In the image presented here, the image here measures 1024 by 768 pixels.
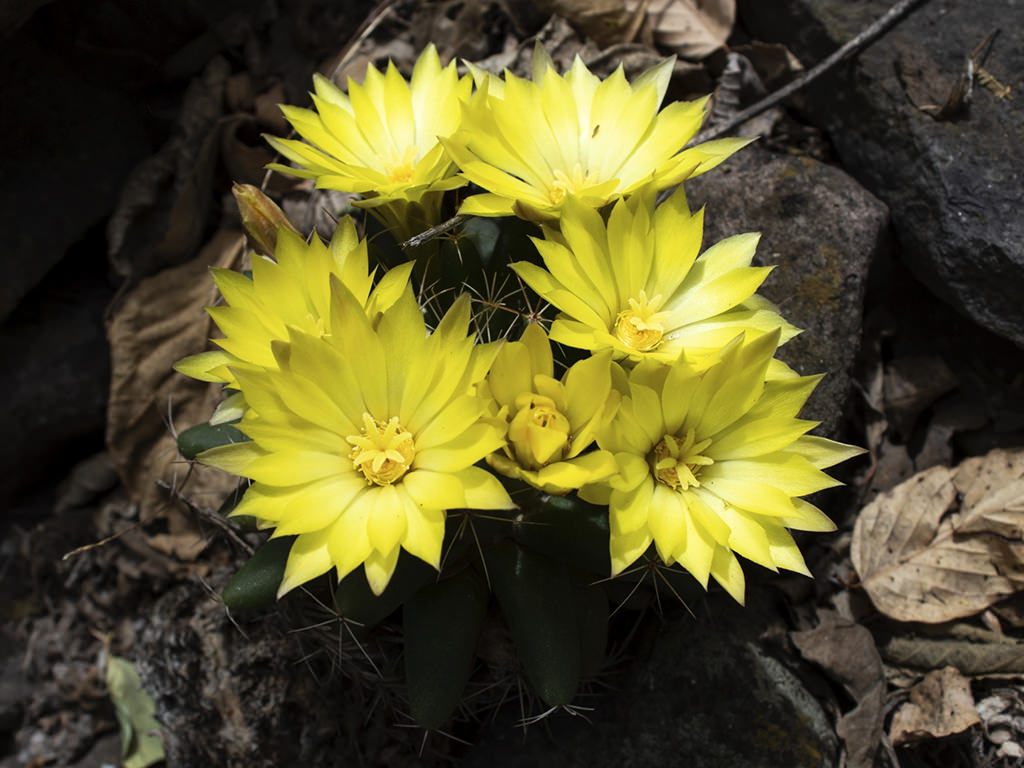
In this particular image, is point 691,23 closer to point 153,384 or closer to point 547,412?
point 547,412

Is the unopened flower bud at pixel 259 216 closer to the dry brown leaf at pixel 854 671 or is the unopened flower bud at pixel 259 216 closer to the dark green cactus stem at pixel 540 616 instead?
the dark green cactus stem at pixel 540 616

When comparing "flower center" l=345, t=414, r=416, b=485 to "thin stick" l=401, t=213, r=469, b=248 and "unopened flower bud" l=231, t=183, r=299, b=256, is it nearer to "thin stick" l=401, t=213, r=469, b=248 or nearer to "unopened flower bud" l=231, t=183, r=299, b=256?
"thin stick" l=401, t=213, r=469, b=248

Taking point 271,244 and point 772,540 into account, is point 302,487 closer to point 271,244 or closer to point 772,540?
point 271,244

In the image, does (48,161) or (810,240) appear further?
(48,161)

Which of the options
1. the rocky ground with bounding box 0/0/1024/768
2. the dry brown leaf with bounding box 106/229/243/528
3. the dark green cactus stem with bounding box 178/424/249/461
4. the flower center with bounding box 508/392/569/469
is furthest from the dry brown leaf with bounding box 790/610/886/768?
the dry brown leaf with bounding box 106/229/243/528

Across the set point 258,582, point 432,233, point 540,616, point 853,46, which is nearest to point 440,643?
point 540,616

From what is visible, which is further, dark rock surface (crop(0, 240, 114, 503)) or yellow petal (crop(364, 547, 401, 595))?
dark rock surface (crop(0, 240, 114, 503))

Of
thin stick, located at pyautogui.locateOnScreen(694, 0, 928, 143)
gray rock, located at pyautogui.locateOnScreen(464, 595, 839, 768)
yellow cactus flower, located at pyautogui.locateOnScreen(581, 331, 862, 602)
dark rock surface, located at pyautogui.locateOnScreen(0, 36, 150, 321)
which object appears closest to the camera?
yellow cactus flower, located at pyautogui.locateOnScreen(581, 331, 862, 602)
